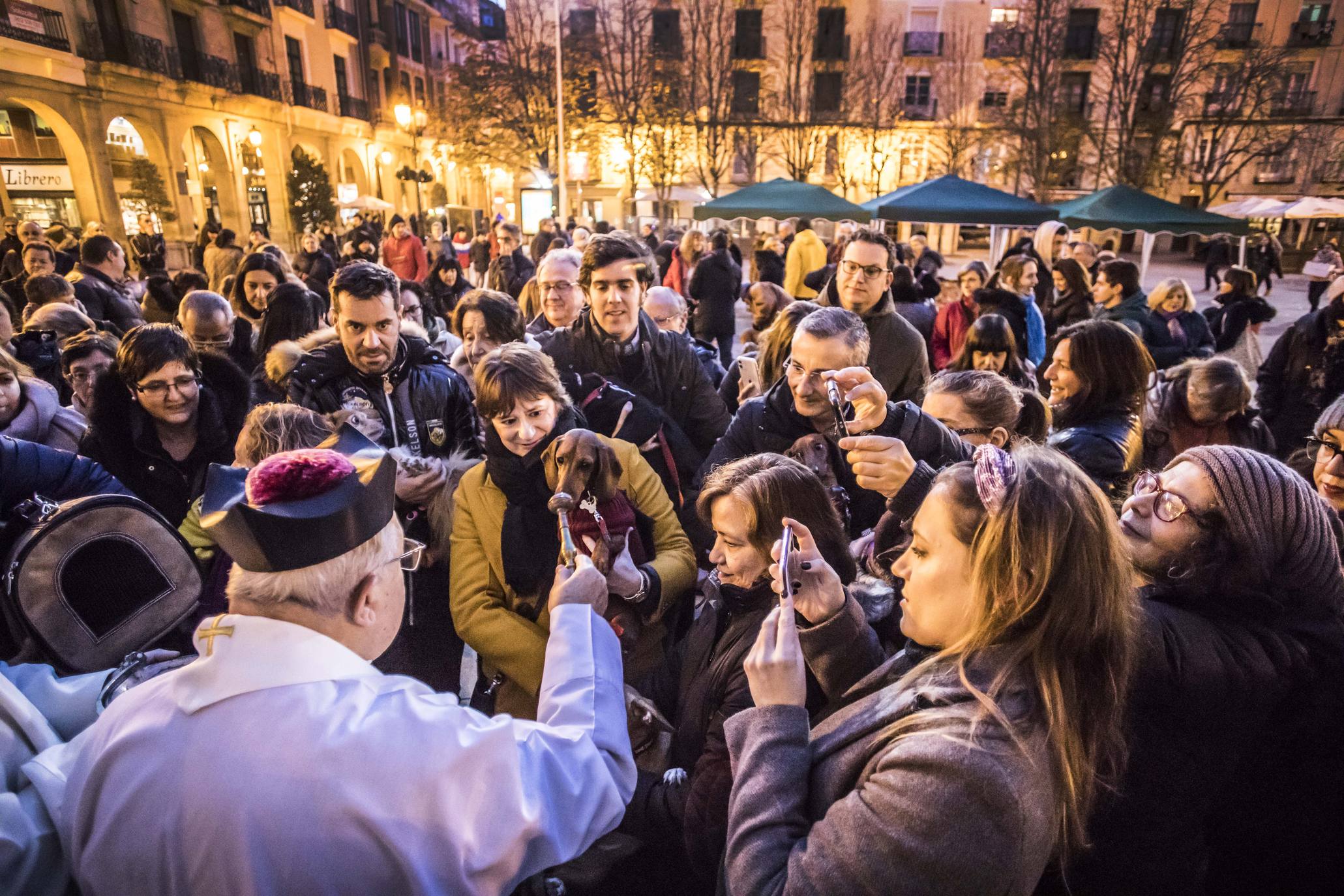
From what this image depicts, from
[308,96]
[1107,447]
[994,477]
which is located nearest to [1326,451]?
[1107,447]

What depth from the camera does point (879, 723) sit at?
1.33m

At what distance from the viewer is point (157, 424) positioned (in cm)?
293

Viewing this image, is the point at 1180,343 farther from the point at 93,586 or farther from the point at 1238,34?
the point at 1238,34

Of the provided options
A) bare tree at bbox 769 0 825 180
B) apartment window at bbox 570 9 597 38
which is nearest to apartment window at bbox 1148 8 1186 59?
bare tree at bbox 769 0 825 180

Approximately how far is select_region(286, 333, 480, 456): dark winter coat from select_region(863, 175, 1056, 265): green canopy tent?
323 inches

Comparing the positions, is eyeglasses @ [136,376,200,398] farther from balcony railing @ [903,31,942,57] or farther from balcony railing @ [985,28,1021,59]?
balcony railing @ [903,31,942,57]

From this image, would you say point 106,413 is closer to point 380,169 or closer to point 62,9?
point 62,9

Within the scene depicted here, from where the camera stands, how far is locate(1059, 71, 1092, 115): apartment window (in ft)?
98.3

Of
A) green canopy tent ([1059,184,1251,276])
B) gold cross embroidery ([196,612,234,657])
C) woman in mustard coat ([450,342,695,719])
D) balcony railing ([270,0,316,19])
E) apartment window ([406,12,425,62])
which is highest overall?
apartment window ([406,12,425,62])

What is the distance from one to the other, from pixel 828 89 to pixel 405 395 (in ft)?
111

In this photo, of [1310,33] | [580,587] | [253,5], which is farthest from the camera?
[1310,33]

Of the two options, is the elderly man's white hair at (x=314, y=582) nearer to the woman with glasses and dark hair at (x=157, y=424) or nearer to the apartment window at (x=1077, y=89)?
the woman with glasses and dark hair at (x=157, y=424)

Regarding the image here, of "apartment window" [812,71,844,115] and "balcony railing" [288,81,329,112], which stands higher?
"apartment window" [812,71,844,115]

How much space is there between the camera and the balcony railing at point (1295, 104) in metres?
28.2
